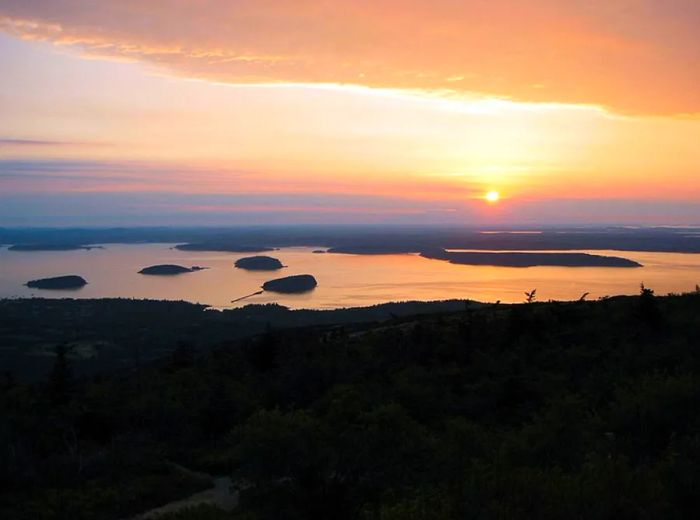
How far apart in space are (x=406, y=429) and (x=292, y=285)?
11272 cm

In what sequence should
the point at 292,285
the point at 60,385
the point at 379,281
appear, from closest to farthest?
1. the point at 60,385
2. the point at 292,285
3. the point at 379,281

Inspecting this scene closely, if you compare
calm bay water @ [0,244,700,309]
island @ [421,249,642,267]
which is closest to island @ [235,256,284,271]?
calm bay water @ [0,244,700,309]

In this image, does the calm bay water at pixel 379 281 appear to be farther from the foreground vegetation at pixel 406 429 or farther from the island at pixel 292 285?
the foreground vegetation at pixel 406 429

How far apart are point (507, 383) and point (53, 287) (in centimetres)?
13364

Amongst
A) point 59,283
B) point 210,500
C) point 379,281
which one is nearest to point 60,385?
point 210,500

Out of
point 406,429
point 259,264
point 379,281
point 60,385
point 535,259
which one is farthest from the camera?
point 259,264

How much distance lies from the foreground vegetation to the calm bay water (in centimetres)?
6768

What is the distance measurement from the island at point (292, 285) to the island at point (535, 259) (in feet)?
179

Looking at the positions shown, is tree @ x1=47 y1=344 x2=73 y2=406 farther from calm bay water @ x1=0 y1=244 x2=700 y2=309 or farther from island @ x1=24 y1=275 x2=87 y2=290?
island @ x1=24 y1=275 x2=87 y2=290

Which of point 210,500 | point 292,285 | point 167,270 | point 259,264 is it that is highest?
point 210,500

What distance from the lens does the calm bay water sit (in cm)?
10343

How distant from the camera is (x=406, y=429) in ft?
41.2

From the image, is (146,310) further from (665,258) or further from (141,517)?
(665,258)

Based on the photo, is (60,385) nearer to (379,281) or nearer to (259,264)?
(379,281)
